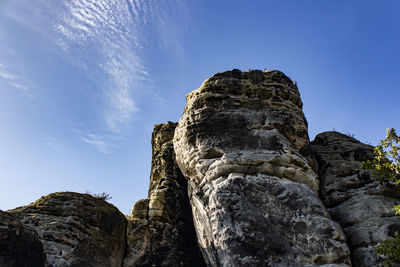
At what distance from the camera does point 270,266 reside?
7.14 metres

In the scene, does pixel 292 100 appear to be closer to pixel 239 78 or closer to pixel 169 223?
pixel 239 78

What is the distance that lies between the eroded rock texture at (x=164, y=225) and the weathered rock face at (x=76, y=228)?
584 mm

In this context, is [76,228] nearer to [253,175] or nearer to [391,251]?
[253,175]

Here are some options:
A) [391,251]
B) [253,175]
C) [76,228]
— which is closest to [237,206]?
[253,175]

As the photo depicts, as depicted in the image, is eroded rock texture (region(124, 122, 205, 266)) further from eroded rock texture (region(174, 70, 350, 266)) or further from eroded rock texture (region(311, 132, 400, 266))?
eroded rock texture (region(311, 132, 400, 266))

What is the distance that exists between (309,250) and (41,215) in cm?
636

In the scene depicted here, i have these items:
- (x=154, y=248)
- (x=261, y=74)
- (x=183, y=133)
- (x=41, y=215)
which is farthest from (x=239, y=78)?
(x=41, y=215)

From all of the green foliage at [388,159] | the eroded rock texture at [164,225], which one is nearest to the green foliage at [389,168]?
the green foliage at [388,159]

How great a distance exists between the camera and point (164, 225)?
35.1 ft

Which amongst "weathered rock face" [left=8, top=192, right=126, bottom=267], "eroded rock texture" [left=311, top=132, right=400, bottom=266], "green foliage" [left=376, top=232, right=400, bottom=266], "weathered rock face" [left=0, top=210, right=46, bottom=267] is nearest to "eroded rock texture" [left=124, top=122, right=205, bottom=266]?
"weathered rock face" [left=8, top=192, right=126, bottom=267]

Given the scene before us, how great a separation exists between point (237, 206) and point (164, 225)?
3.41 m

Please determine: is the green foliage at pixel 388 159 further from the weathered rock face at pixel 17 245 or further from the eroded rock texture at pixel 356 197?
the weathered rock face at pixel 17 245

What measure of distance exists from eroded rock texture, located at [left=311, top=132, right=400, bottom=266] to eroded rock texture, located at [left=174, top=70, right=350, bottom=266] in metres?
0.68

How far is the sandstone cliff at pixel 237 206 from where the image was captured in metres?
7.59
